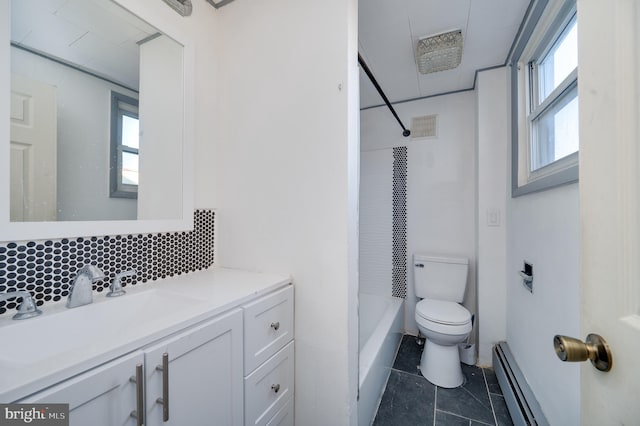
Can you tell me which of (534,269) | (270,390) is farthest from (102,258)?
(534,269)

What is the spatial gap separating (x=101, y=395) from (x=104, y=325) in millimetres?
415

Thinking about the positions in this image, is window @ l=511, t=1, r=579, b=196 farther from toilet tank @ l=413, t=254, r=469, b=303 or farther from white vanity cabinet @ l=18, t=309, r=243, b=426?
white vanity cabinet @ l=18, t=309, r=243, b=426

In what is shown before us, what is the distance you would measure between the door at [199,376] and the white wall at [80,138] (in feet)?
2.14

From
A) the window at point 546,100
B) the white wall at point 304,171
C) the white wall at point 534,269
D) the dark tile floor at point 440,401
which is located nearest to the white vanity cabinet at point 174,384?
the white wall at point 304,171

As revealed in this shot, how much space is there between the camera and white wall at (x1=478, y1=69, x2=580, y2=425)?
3.34 feet

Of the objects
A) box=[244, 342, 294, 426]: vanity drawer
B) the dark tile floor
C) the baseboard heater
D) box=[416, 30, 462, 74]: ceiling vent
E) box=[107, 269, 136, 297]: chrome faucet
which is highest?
box=[416, 30, 462, 74]: ceiling vent

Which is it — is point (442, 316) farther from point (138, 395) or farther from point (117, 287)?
Result: point (117, 287)

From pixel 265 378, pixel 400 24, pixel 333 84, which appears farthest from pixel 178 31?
pixel 265 378

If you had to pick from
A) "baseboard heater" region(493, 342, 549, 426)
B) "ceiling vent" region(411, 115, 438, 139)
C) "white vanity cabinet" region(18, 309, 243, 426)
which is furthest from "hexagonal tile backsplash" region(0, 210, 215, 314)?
"ceiling vent" region(411, 115, 438, 139)

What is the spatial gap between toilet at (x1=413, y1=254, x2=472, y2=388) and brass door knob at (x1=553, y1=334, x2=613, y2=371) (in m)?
1.39

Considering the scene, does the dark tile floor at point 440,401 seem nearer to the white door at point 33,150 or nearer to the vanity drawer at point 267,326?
the vanity drawer at point 267,326

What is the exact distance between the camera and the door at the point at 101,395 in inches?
19.7

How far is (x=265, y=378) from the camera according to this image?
1.02m

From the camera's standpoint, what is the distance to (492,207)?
1947 millimetres
